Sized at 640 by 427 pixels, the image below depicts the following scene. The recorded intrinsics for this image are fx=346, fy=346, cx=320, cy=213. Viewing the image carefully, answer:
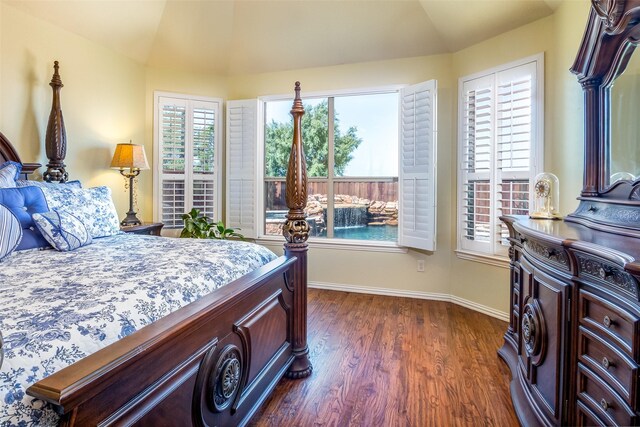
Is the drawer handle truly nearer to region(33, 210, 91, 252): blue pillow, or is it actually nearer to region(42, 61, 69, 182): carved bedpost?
region(33, 210, 91, 252): blue pillow

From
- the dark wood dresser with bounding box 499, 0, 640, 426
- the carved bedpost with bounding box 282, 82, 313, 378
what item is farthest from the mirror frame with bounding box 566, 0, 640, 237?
the carved bedpost with bounding box 282, 82, 313, 378

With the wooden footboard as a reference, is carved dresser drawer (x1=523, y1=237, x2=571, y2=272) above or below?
above

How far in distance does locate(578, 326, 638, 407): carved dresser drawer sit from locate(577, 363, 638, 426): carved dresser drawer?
0.02 meters

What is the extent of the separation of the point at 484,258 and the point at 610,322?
7.47ft

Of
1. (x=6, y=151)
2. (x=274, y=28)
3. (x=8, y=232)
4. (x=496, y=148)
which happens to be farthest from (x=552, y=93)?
(x=6, y=151)

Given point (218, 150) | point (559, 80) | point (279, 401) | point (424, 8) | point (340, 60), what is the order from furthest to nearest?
point (218, 150) < point (340, 60) < point (424, 8) < point (559, 80) < point (279, 401)

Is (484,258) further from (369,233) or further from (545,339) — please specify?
(545,339)

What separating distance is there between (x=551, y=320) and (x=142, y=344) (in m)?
1.56

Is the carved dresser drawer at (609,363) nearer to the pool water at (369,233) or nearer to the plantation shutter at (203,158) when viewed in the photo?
the pool water at (369,233)

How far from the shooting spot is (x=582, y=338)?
1.27 meters

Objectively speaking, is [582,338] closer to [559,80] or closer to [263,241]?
[559,80]

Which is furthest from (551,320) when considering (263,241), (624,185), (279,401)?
(263,241)

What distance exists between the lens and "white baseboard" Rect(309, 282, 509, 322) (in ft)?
10.6

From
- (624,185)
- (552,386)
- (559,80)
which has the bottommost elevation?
(552,386)
